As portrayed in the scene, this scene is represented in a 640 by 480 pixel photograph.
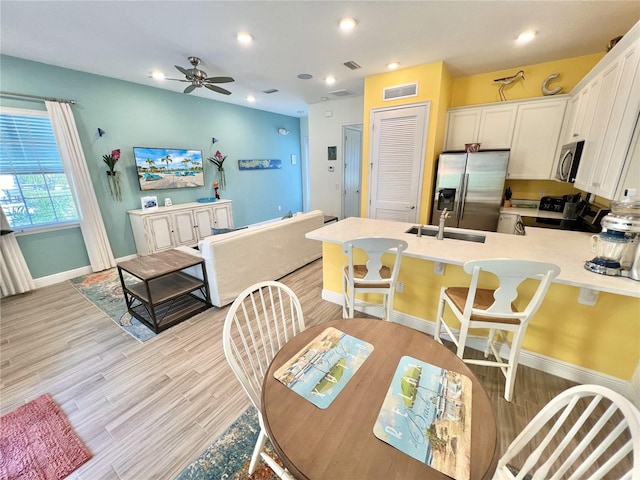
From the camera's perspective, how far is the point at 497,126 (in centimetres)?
361

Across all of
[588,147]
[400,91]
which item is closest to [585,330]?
[588,147]

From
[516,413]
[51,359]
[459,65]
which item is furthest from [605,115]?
[51,359]

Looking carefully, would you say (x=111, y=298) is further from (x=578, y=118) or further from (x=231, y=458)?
(x=578, y=118)

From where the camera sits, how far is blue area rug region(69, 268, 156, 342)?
2.55 m

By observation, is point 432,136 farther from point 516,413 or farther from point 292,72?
point 516,413

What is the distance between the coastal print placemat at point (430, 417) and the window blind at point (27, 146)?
4885mm

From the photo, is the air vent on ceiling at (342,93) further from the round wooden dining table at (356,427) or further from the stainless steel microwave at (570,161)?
the round wooden dining table at (356,427)

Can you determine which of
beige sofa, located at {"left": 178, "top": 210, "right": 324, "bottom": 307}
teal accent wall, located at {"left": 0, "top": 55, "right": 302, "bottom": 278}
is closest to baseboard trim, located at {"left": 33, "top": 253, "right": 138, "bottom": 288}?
teal accent wall, located at {"left": 0, "top": 55, "right": 302, "bottom": 278}

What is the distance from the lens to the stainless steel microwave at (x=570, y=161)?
8.64ft

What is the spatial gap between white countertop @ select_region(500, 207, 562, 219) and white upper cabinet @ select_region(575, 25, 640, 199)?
97cm

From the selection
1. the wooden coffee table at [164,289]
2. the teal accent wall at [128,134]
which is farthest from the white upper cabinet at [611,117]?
the teal accent wall at [128,134]

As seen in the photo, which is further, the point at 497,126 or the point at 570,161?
the point at 497,126

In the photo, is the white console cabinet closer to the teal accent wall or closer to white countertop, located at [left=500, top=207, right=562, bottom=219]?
the teal accent wall

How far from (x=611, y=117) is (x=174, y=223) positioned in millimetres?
5532
